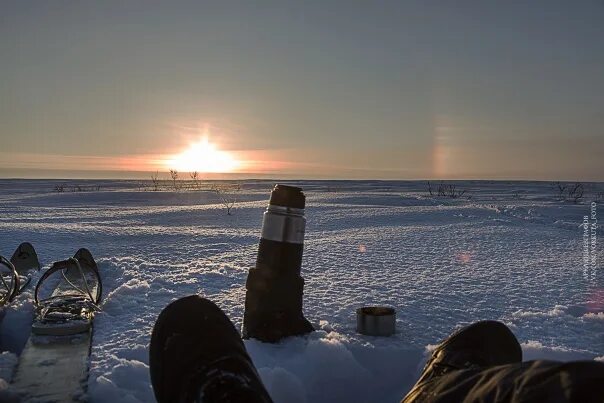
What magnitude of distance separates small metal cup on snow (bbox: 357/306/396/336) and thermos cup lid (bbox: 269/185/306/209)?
29.7 inches

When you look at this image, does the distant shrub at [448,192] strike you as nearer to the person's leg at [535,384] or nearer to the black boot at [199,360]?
the black boot at [199,360]

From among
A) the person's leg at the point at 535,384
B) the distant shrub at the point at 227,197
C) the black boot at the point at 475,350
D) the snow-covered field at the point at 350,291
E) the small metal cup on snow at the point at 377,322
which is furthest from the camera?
the distant shrub at the point at 227,197

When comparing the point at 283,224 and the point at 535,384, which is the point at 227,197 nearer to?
the point at 283,224

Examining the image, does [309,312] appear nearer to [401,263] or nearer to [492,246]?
[401,263]

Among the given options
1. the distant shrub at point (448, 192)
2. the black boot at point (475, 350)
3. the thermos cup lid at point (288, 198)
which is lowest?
the black boot at point (475, 350)

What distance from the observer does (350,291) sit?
11.5 ft

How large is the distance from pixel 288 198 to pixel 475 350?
116 centimetres

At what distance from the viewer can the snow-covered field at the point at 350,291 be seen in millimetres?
2240

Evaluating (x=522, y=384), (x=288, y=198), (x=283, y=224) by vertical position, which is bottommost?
(x=522, y=384)

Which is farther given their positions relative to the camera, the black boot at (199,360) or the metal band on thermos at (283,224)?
the metal band on thermos at (283,224)

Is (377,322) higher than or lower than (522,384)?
lower

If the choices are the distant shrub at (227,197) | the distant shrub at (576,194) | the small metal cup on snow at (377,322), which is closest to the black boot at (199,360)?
the small metal cup on snow at (377,322)

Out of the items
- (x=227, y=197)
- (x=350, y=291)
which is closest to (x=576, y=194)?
(x=227, y=197)

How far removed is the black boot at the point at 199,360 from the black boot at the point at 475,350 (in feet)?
2.25
